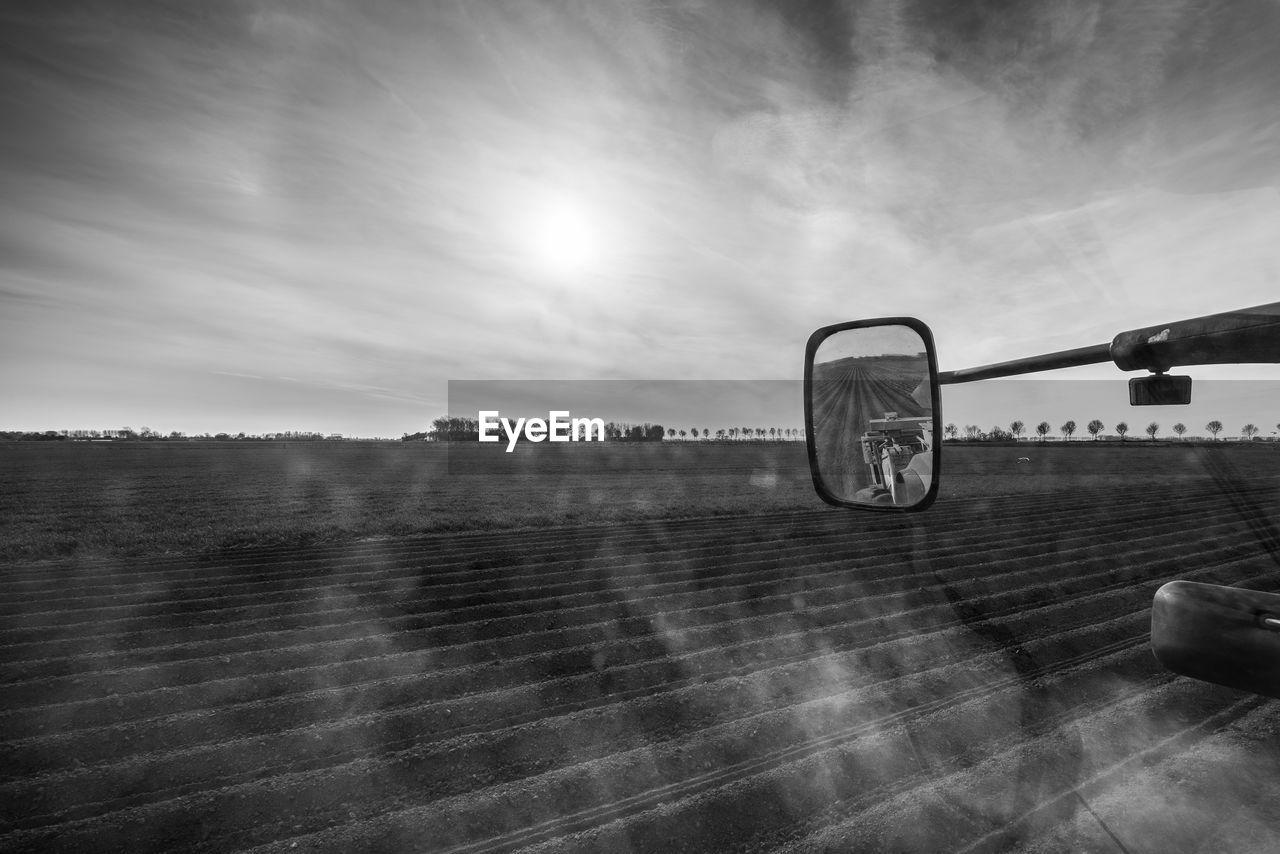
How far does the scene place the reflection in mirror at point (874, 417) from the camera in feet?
6.77

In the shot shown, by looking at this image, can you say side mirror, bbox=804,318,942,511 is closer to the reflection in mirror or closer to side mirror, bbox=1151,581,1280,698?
the reflection in mirror

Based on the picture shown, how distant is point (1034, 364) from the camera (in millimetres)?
1466

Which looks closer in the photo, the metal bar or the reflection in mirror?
the metal bar

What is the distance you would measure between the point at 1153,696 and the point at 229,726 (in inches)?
256

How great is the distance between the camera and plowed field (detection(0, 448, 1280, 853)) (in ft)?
10.00

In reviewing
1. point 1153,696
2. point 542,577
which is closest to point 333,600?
point 542,577

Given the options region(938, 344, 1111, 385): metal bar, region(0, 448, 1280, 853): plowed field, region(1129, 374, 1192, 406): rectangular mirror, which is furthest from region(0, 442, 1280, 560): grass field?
region(1129, 374, 1192, 406): rectangular mirror

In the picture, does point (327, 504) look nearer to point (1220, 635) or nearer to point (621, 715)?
point (621, 715)

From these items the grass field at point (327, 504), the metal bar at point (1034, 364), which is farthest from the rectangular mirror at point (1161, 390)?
the grass field at point (327, 504)

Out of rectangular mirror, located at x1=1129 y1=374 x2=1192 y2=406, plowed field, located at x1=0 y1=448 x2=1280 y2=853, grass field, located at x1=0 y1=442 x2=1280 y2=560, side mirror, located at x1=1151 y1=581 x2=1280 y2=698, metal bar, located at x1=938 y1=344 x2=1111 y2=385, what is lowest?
plowed field, located at x1=0 y1=448 x2=1280 y2=853

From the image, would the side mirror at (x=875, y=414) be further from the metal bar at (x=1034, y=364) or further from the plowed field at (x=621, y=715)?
the plowed field at (x=621, y=715)

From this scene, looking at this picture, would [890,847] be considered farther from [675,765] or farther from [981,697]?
[981,697]

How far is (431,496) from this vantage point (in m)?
19.5

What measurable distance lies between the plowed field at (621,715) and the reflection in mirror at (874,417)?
189cm
